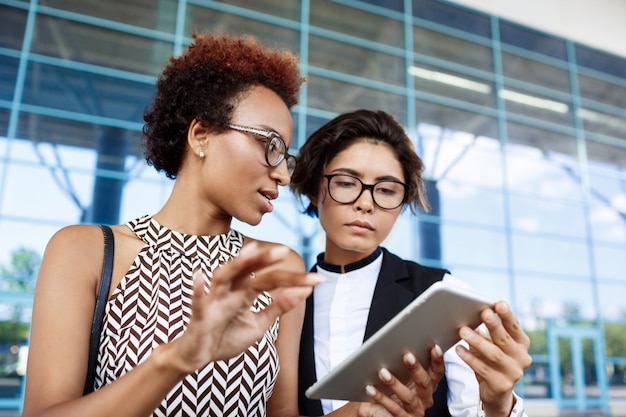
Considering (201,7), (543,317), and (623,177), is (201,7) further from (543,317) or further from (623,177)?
(623,177)

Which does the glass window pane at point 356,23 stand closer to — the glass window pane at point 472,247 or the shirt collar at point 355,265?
the glass window pane at point 472,247

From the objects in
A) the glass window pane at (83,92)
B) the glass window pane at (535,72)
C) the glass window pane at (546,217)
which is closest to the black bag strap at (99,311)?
the glass window pane at (83,92)

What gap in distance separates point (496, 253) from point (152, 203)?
325 inches

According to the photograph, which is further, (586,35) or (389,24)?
(586,35)

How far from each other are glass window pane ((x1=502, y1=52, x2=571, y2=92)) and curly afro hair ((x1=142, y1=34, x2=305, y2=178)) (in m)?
13.8

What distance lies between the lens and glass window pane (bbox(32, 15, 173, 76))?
33.0ft

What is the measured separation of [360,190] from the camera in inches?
96.1

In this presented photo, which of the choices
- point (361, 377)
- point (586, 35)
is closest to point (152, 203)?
point (361, 377)

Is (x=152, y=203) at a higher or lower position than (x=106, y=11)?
lower

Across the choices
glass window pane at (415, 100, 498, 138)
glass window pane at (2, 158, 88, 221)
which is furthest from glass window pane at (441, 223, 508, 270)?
glass window pane at (2, 158, 88, 221)

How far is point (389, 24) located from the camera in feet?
43.6

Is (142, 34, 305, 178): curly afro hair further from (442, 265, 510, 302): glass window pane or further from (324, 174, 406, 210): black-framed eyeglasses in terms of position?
(442, 265, 510, 302): glass window pane

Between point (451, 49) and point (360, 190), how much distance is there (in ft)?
41.3

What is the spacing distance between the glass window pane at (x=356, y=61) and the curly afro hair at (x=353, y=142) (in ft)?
33.0
